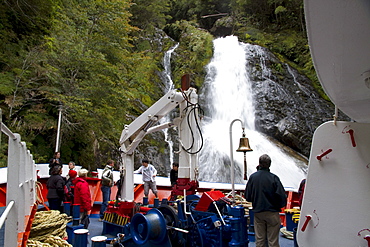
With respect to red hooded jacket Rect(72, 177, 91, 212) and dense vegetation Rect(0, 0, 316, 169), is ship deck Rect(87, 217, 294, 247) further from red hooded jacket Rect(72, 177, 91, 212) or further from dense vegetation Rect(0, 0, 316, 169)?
dense vegetation Rect(0, 0, 316, 169)

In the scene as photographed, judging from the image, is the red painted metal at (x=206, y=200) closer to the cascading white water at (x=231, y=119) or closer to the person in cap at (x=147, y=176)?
the person in cap at (x=147, y=176)

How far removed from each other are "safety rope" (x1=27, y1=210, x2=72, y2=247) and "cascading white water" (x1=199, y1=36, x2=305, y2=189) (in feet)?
36.2

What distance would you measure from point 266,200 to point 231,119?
15332 millimetres

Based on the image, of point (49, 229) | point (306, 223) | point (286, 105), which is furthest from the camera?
point (286, 105)

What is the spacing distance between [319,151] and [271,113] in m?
18.2

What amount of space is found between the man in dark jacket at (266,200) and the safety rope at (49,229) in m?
2.69

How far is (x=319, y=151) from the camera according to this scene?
1.97 metres

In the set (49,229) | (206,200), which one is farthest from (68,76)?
(206,200)

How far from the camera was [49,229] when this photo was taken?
4.68 metres

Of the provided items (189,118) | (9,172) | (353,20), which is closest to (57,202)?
(189,118)

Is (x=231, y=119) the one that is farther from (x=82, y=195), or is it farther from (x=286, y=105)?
(x=82, y=195)

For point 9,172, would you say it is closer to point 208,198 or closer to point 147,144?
point 208,198

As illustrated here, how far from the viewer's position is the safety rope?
428 centimetres

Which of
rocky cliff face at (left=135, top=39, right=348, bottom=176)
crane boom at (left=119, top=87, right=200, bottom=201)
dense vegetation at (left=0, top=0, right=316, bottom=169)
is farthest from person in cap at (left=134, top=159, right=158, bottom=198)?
rocky cliff face at (left=135, top=39, right=348, bottom=176)
